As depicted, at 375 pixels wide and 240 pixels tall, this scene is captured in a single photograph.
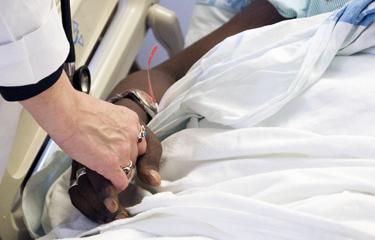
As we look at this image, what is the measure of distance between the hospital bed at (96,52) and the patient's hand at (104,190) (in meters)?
0.13

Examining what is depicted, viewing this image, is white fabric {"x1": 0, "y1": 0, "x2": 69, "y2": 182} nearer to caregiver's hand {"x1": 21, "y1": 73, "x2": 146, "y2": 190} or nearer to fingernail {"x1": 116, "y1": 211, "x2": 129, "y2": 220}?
caregiver's hand {"x1": 21, "y1": 73, "x2": 146, "y2": 190}

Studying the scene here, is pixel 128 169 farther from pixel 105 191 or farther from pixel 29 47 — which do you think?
pixel 29 47

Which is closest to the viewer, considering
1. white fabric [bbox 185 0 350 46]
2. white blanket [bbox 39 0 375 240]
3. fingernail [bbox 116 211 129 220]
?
white blanket [bbox 39 0 375 240]

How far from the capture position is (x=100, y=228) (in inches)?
33.2

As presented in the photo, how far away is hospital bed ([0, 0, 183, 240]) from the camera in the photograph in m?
0.97

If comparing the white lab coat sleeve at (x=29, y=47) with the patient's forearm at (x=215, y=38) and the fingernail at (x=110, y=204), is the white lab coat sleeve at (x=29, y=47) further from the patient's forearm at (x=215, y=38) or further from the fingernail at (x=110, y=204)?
the patient's forearm at (x=215, y=38)

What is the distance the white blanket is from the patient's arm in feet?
0.10

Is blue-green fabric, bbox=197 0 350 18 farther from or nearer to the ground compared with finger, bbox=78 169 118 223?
farther from the ground

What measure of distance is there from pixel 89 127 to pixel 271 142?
292 mm

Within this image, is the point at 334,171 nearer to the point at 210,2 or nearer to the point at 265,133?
the point at 265,133

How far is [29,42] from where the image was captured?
2.20 feet

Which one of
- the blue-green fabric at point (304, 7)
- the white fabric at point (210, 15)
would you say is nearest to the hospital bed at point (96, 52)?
the white fabric at point (210, 15)

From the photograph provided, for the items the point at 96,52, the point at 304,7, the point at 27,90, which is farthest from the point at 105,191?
the point at 304,7

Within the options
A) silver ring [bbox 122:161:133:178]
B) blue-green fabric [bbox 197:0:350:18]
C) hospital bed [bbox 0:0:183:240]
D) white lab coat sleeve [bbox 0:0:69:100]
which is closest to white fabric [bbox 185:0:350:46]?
hospital bed [bbox 0:0:183:240]
